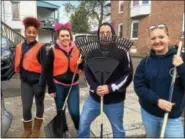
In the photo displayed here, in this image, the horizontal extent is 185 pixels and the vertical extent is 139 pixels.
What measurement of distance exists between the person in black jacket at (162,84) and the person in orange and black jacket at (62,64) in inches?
48.4

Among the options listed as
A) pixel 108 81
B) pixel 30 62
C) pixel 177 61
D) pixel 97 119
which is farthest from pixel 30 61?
pixel 177 61

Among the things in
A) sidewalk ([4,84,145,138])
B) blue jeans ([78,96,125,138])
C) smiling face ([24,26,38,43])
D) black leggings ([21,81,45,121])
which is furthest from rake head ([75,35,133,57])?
sidewalk ([4,84,145,138])

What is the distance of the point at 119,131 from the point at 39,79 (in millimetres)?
1369

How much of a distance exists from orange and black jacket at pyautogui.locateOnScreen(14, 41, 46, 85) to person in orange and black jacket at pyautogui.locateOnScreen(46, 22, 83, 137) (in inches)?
7.1

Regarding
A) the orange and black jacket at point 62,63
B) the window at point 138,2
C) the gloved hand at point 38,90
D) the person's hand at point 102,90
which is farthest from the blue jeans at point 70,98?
the window at point 138,2

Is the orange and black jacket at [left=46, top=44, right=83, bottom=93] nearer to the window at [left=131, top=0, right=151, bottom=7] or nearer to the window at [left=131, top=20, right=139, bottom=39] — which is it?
the window at [left=131, top=0, right=151, bottom=7]

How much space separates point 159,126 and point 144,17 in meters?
22.6

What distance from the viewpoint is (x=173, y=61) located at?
2.66m

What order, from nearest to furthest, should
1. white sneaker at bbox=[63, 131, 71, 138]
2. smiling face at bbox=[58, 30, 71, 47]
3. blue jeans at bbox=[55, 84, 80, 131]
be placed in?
1. smiling face at bbox=[58, 30, 71, 47]
2. blue jeans at bbox=[55, 84, 80, 131]
3. white sneaker at bbox=[63, 131, 71, 138]

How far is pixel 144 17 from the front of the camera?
24.5 metres

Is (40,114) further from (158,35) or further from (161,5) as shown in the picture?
(161,5)

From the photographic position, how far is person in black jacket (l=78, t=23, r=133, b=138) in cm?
318

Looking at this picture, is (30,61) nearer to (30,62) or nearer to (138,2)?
(30,62)

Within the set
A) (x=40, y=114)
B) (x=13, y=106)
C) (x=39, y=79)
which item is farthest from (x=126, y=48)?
(x=13, y=106)
